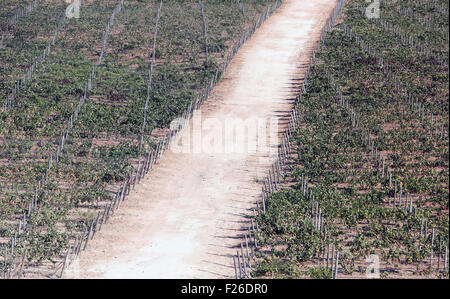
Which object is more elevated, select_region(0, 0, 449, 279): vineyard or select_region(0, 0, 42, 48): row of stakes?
select_region(0, 0, 449, 279): vineyard

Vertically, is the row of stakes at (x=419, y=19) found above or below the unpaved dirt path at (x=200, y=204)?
below

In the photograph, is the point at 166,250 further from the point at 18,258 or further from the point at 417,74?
the point at 417,74

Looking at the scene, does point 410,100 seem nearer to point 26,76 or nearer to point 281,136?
point 281,136

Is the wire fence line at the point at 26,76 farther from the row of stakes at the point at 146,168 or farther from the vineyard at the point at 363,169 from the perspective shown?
the vineyard at the point at 363,169

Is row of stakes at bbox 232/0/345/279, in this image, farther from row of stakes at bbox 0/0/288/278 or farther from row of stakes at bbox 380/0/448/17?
row of stakes at bbox 380/0/448/17

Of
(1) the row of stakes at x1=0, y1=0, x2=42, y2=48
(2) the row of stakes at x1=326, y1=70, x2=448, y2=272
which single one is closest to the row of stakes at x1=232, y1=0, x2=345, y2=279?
(2) the row of stakes at x1=326, y1=70, x2=448, y2=272

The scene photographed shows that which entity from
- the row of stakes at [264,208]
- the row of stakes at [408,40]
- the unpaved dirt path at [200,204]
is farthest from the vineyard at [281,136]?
the unpaved dirt path at [200,204]
